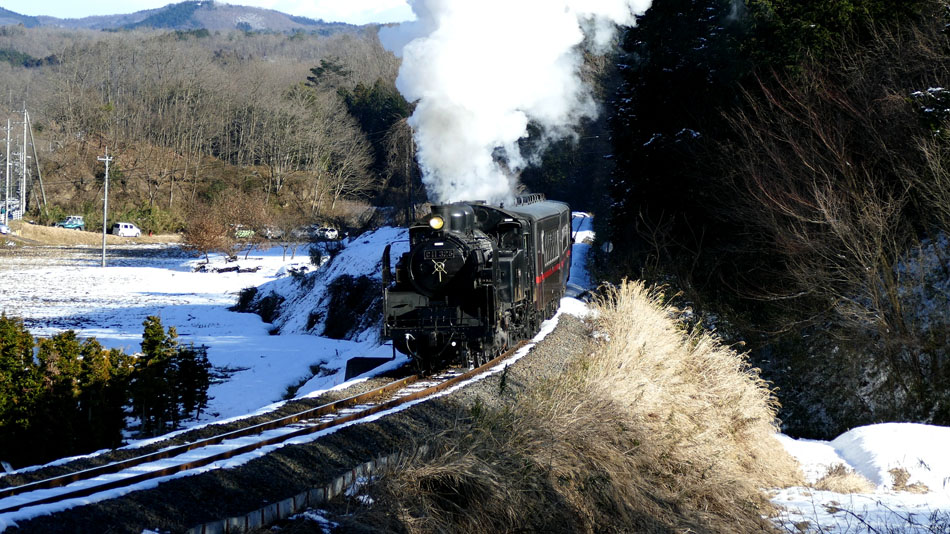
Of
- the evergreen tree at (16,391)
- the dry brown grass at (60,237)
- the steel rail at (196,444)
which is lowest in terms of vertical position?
the dry brown grass at (60,237)

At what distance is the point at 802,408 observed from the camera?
2033 cm

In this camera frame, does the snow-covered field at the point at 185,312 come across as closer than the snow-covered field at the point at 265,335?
No

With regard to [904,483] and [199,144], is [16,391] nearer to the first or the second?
[904,483]

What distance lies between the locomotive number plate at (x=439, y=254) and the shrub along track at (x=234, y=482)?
12.1 ft

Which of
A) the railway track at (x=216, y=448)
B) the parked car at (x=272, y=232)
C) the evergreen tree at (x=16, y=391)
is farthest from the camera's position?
the parked car at (x=272, y=232)

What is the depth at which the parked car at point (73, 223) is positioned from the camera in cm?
6881

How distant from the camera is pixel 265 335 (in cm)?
2931

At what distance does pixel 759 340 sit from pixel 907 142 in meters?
6.41

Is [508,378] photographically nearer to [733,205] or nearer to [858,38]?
[733,205]

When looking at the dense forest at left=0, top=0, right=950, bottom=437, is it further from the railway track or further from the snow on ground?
the railway track

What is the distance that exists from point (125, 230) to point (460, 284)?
197 ft

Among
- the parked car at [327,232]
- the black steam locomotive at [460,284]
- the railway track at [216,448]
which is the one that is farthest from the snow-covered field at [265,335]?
the parked car at [327,232]

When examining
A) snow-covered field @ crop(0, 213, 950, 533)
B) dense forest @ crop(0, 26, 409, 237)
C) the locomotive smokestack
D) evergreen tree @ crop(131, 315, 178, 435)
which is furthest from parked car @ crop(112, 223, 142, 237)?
the locomotive smokestack

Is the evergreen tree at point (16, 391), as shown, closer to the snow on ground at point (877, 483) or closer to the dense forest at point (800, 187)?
the snow on ground at point (877, 483)
